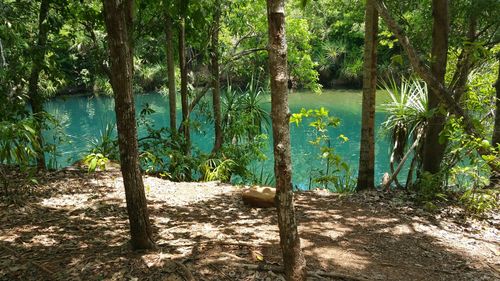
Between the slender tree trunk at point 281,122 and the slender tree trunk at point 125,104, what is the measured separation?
1021 mm

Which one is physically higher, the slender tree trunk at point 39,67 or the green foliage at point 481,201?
the slender tree trunk at point 39,67

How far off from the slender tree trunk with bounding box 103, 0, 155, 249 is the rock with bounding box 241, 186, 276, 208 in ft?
6.28

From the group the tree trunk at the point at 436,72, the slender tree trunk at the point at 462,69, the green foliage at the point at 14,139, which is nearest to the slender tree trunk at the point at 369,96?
the tree trunk at the point at 436,72

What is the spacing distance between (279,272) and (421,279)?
3.65 ft

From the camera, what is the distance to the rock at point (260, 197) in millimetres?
4723

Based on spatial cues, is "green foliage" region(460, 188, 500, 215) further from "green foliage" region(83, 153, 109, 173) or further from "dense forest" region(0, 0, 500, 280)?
"green foliage" region(83, 153, 109, 173)

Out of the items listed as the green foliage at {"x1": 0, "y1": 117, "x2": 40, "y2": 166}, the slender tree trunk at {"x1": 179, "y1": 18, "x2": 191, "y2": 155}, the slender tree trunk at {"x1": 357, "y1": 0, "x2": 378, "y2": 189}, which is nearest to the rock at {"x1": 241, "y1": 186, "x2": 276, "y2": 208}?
the slender tree trunk at {"x1": 357, "y1": 0, "x2": 378, "y2": 189}

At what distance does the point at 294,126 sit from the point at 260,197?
44.6ft

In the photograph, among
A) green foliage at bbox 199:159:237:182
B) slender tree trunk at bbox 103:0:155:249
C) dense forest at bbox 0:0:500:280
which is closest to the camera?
slender tree trunk at bbox 103:0:155:249

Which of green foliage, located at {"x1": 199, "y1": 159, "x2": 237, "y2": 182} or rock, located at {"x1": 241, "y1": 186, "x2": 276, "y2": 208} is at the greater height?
rock, located at {"x1": 241, "y1": 186, "x2": 276, "y2": 208}

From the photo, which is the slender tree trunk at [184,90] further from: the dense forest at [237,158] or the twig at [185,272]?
the twig at [185,272]

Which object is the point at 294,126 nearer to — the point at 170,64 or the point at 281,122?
the point at 170,64

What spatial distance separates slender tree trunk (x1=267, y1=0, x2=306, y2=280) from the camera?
7.50 ft

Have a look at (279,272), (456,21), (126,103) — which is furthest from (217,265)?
(456,21)
